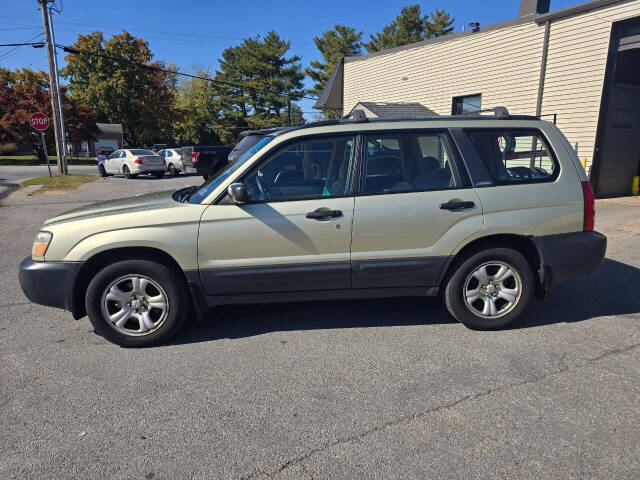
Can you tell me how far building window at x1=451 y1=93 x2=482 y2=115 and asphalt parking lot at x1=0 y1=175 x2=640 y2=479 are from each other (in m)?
11.6

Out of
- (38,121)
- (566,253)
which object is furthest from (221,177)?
(38,121)

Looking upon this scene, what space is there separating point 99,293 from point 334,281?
190 cm

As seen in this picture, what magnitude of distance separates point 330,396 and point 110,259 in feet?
6.88

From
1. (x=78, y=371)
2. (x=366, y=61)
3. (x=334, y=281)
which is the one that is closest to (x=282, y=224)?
(x=334, y=281)

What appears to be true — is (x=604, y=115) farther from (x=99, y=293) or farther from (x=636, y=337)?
(x=99, y=293)

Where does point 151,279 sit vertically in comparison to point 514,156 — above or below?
below

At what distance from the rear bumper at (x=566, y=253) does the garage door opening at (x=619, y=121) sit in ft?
29.2

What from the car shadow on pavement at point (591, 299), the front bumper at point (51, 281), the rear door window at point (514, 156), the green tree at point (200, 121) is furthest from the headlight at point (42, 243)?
the green tree at point (200, 121)

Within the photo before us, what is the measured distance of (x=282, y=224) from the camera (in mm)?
3480

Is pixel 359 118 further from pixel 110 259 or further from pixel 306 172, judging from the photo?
pixel 110 259

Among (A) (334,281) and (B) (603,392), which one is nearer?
(B) (603,392)

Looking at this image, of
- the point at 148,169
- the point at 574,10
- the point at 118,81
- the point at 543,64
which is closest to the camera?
the point at 574,10

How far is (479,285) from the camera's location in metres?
3.79

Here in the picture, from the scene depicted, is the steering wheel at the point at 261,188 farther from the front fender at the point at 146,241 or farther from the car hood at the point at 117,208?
the car hood at the point at 117,208
